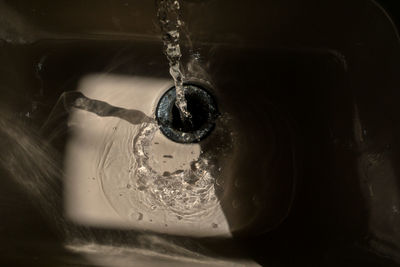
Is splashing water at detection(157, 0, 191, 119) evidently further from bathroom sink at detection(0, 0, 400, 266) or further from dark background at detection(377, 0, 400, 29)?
dark background at detection(377, 0, 400, 29)

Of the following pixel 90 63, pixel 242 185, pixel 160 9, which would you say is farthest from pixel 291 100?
pixel 90 63

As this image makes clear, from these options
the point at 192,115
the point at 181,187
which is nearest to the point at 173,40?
the point at 192,115

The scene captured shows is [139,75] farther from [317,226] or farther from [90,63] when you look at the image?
[317,226]

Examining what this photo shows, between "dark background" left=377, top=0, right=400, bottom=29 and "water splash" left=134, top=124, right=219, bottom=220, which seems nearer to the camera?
"dark background" left=377, top=0, right=400, bottom=29

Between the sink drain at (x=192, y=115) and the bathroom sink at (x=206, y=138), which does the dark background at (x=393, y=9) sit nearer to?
the bathroom sink at (x=206, y=138)

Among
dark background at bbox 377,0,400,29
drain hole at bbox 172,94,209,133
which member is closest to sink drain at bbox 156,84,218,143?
drain hole at bbox 172,94,209,133

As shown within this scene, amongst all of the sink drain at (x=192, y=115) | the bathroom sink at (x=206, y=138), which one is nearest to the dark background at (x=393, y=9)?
the bathroom sink at (x=206, y=138)
